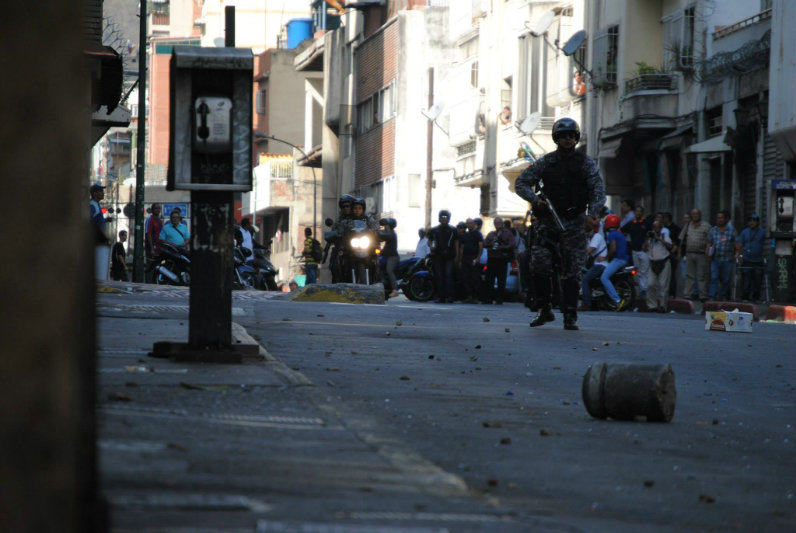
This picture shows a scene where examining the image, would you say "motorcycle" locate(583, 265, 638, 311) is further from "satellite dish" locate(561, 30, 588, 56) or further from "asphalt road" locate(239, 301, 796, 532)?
"satellite dish" locate(561, 30, 588, 56)

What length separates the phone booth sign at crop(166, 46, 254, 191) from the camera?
8875mm

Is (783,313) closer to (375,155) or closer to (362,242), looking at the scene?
(362,242)

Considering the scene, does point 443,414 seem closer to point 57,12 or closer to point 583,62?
point 57,12

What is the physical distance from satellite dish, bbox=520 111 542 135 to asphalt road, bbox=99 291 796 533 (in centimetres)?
3467

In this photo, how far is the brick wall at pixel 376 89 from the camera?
2472 inches

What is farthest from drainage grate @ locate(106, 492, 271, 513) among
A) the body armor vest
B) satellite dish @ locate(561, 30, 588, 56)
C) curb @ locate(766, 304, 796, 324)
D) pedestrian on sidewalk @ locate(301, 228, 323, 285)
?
satellite dish @ locate(561, 30, 588, 56)

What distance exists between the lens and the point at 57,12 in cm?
238

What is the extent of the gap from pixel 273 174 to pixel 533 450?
268 feet

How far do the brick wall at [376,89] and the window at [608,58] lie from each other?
21214 mm

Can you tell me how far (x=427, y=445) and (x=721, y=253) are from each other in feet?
72.2

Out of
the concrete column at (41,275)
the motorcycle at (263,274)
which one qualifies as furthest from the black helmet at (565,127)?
the motorcycle at (263,274)

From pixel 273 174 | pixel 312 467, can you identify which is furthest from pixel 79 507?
pixel 273 174

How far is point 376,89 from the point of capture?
65.7 m

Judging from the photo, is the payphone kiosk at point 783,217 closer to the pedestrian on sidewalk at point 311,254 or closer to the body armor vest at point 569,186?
the body armor vest at point 569,186
